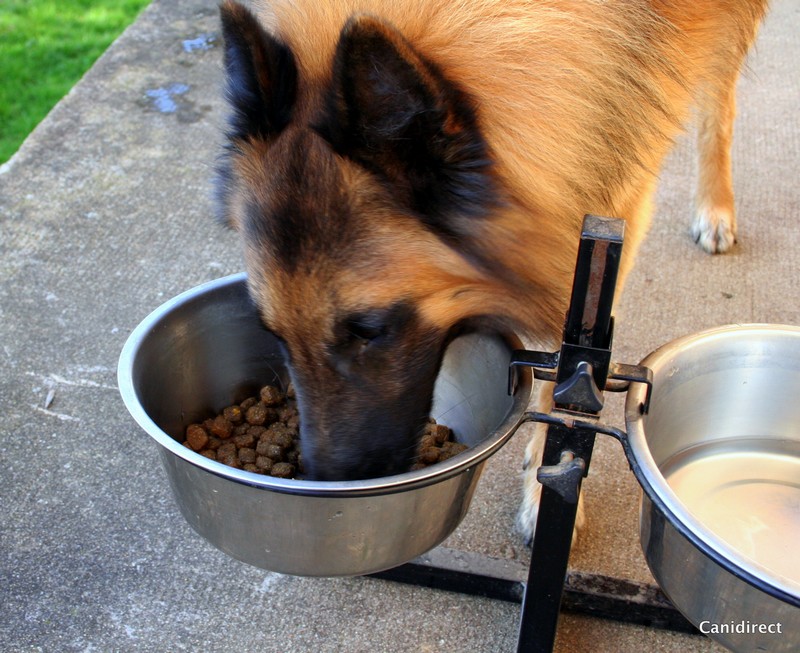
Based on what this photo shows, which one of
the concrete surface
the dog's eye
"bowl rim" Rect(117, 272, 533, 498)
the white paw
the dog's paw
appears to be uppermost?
the dog's eye

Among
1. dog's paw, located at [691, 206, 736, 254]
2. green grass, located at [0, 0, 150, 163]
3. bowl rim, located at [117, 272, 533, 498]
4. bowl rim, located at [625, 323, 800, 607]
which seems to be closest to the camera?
bowl rim, located at [625, 323, 800, 607]

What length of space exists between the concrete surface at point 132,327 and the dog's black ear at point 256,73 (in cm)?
127

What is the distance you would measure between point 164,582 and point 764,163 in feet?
11.1

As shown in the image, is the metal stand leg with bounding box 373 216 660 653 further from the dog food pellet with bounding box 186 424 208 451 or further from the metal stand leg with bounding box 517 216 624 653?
the dog food pellet with bounding box 186 424 208 451

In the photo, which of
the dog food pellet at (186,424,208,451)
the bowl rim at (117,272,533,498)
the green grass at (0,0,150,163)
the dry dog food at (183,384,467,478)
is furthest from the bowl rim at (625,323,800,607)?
the green grass at (0,0,150,163)

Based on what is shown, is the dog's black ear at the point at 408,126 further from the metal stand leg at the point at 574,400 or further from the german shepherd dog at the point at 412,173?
the metal stand leg at the point at 574,400

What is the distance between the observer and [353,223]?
1812 mm

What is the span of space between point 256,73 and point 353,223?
37 cm

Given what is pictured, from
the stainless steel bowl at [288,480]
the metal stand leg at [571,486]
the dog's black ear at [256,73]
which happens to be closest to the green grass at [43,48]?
the stainless steel bowl at [288,480]

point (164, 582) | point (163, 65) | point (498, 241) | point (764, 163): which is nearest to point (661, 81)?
point (498, 241)

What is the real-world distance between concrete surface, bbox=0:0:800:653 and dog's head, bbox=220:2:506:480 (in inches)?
23.4

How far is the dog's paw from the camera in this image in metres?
3.73

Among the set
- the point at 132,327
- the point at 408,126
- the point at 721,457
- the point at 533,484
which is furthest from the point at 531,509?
the point at 132,327

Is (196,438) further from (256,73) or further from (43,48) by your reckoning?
(43,48)
